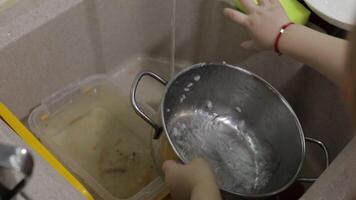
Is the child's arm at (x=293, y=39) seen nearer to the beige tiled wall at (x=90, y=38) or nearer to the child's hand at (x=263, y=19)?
the child's hand at (x=263, y=19)

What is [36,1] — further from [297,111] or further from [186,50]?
[297,111]

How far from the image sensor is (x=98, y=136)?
0.83 metres

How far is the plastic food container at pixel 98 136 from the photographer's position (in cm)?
78

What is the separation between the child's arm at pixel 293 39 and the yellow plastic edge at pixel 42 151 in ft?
1.08

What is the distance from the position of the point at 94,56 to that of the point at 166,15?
15 cm

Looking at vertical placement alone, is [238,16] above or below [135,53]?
above

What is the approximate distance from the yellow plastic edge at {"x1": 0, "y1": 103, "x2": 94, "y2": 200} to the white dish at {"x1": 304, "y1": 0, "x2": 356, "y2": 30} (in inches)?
17.4

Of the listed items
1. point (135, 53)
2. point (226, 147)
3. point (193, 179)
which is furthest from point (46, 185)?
point (135, 53)

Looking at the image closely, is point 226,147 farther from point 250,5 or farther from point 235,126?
point 250,5

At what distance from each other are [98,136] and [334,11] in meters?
0.43

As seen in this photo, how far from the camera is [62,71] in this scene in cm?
81

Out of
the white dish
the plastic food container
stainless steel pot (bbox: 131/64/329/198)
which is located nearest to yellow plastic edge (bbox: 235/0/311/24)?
the white dish

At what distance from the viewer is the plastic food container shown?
0.78 m

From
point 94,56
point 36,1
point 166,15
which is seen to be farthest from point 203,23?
point 36,1
